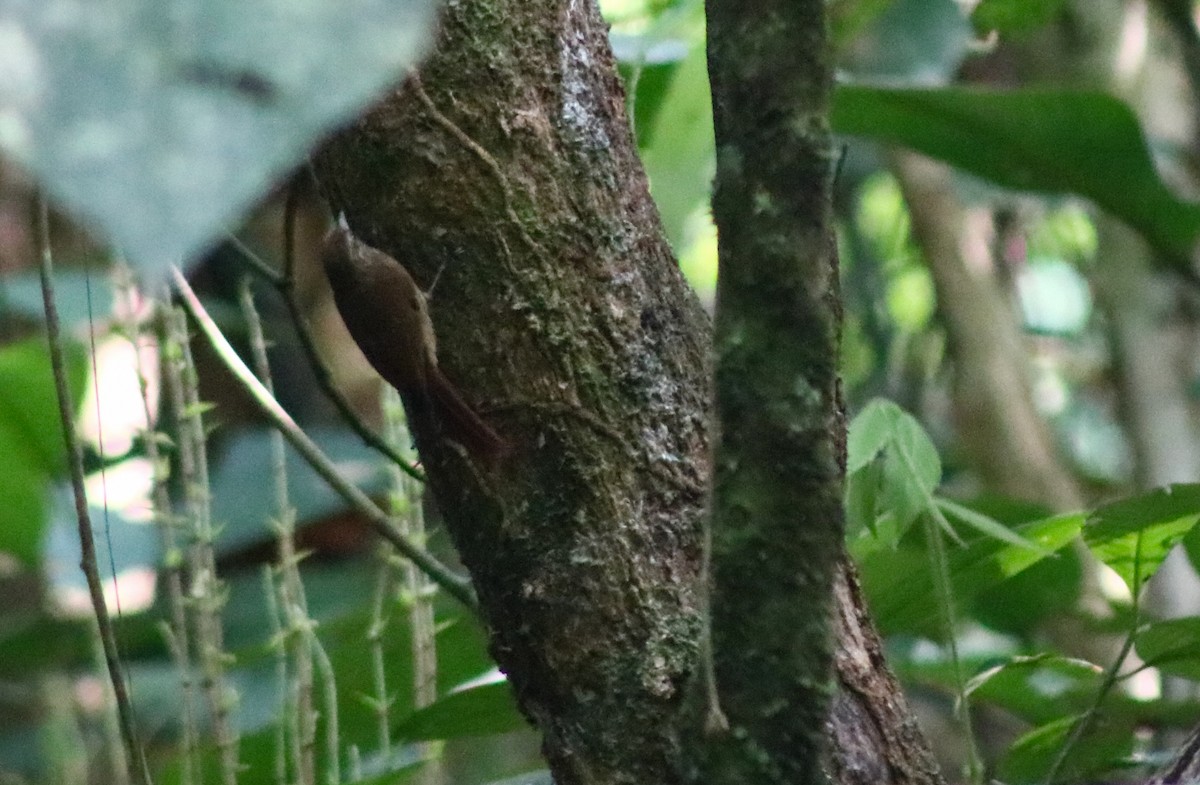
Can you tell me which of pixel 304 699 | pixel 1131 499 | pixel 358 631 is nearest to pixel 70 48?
pixel 1131 499

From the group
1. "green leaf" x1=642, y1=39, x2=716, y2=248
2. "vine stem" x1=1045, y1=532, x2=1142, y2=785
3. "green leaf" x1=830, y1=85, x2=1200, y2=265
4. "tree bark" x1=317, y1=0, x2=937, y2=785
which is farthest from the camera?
"green leaf" x1=830, y1=85, x2=1200, y2=265

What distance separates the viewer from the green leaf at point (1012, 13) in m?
1.51

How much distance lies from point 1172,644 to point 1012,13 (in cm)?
80

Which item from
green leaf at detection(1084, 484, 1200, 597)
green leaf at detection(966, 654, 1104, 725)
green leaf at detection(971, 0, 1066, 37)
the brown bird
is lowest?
green leaf at detection(966, 654, 1104, 725)

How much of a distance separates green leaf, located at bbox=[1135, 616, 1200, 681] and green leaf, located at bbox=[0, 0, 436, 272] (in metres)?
0.77

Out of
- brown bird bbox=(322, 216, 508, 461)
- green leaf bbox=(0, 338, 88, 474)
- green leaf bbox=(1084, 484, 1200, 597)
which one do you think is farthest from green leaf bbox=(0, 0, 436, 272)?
green leaf bbox=(0, 338, 88, 474)

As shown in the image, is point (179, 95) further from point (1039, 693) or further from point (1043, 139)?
point (1043, 139)

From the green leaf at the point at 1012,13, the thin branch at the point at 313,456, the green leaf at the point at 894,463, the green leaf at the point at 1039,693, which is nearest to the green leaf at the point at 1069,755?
the green leaf at the point at 1039,693

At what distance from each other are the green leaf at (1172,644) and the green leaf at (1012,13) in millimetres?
777

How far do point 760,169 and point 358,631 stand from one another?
1062 millimetres

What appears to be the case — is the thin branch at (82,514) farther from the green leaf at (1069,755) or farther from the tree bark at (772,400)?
the green leaf at (1069,755)

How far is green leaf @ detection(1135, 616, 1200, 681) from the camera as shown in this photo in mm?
908

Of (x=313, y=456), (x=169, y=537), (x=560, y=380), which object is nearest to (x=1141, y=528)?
(x=560, y=380)

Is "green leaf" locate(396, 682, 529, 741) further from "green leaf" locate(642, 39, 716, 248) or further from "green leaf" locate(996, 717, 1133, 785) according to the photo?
"green leaf" locate(642, 39, 716, 248)
